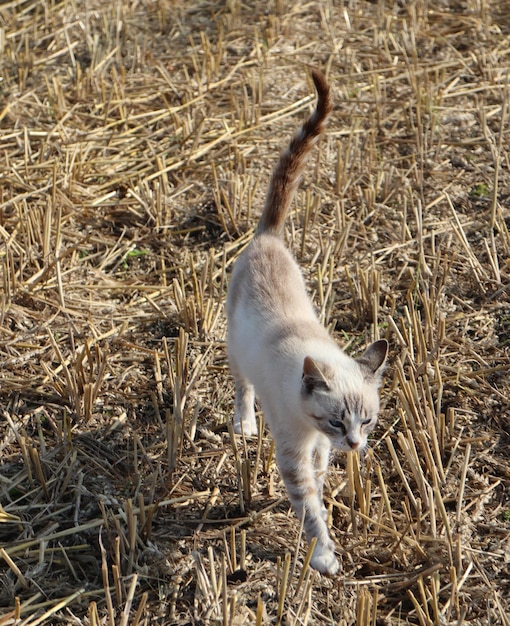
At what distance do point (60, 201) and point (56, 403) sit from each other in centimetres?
188

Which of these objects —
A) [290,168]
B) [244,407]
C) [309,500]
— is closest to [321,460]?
[309,500]

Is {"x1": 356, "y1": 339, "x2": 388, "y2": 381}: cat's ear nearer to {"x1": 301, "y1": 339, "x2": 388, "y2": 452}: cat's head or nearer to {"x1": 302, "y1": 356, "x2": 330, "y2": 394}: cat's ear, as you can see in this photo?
{"x1": 301, "y1": 339, "x2": 388, "y2": 452}: cat's head

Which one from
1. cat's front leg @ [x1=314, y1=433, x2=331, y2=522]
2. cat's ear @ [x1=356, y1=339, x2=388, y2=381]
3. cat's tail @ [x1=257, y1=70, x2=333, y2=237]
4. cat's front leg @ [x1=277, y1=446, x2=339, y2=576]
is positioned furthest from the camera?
cat's tail @ [x1=257, y1=70, x2=333, y2=237]

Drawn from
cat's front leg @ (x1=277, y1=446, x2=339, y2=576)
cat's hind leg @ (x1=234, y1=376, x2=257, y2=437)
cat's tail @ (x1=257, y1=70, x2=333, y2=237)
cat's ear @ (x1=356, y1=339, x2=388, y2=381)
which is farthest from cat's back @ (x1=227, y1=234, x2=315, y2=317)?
cat's front leg @ (x1=277, y1=446, x2=339, y2=576)

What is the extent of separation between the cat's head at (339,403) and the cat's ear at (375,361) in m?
0.06

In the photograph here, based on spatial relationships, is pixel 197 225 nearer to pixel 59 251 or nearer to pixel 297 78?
pixel 59 251

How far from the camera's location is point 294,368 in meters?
3.86

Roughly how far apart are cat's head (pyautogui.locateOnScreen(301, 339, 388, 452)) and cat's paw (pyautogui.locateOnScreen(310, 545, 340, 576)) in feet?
1.44

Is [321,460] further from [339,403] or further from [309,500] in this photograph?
[339,403]

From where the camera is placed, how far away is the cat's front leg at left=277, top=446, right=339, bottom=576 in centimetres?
368

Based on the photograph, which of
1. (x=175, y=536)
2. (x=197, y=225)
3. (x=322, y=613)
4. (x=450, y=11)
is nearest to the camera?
(x=322, y=613)

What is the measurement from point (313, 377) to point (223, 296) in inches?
74.5

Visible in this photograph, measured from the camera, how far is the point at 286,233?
19.2 feet

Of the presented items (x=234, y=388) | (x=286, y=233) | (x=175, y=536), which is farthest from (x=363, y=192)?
(x=175, y=536)
